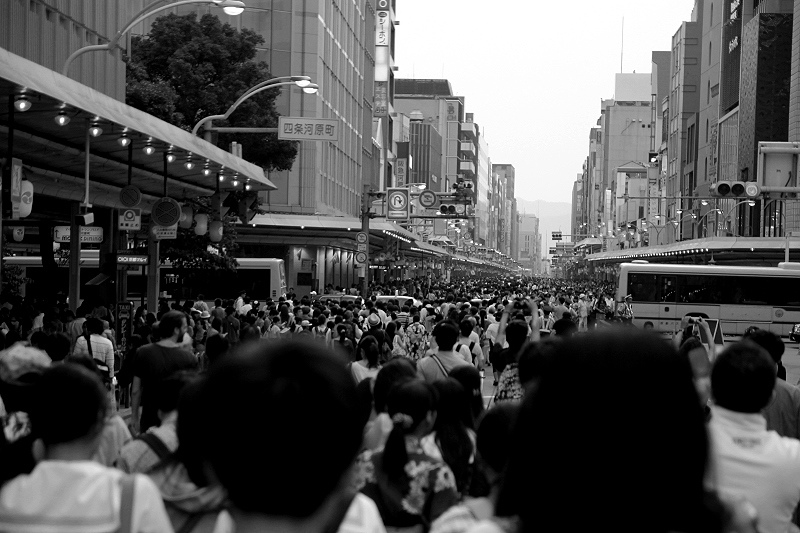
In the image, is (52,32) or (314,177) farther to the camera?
(314,177)

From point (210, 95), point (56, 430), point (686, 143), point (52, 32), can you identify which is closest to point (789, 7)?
point (686, 143)

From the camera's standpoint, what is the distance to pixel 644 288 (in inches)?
1662

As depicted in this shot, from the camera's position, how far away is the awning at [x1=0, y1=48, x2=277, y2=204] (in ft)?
50.4

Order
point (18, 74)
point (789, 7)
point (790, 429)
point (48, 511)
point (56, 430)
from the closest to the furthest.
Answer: point (48, 511) < point (56, 430) < point (790, 429) < point (18, 74) < point (789, 7)

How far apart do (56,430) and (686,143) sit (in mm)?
125238

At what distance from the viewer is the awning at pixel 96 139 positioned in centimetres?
1537

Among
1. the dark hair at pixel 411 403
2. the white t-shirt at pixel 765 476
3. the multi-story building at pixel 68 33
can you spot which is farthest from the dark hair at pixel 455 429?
the multi-story building at pixel 68 33

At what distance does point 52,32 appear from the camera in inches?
1156

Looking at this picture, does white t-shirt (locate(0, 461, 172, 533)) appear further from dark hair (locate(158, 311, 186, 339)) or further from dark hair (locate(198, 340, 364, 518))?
dark hair (locate(158, 311, 186, 339))

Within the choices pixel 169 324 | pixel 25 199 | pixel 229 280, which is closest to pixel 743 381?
pixel 169 324

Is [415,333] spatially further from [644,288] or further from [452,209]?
[452,209]

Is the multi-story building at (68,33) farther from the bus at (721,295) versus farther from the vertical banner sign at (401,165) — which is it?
the vertical banner sign at (401,165)

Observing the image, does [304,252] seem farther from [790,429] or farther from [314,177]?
[790,429]

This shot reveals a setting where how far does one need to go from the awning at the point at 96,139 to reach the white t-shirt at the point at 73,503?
10.9m
